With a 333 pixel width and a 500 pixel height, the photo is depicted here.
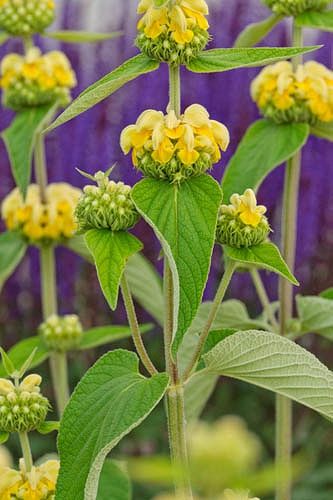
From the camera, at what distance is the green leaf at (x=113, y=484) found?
82 cm

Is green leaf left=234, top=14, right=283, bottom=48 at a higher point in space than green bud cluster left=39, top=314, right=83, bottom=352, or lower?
higher

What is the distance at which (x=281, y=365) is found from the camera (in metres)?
0.66

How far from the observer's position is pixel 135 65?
0.66 meters

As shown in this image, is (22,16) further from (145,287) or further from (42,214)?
(145,287)

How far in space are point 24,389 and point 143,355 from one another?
0.09 metres

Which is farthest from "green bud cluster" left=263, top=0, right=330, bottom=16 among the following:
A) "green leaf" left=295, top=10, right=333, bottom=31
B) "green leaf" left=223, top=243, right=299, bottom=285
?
"green leaf" left=223, top=243, right=299, bottom=285

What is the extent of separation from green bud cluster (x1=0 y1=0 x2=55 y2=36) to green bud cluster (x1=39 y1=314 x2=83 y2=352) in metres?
0.34

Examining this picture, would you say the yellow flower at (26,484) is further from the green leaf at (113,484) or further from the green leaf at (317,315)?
the green leaf at (317,315)

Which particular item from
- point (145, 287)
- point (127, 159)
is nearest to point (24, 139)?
point (145, 287)

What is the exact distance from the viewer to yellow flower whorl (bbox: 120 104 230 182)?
2.10 ft

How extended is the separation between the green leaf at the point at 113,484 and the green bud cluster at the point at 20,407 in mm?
148

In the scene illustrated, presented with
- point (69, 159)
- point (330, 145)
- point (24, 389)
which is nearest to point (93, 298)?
point (69, 159)

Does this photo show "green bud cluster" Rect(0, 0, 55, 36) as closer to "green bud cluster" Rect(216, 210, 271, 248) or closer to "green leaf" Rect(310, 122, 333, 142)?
"green leaf" Rect(310, 122, 333, 142)

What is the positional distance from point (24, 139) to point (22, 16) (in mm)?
166
